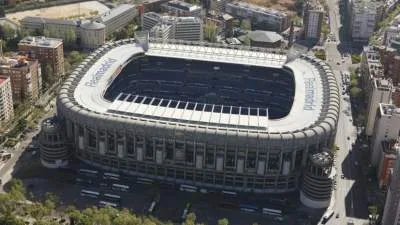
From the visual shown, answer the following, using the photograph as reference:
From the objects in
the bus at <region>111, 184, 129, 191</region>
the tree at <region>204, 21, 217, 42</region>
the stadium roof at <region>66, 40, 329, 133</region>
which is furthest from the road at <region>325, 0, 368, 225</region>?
the tree at <region>204, 21, 217, 42</region>

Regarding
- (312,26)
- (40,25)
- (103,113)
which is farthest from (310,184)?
(40,25)

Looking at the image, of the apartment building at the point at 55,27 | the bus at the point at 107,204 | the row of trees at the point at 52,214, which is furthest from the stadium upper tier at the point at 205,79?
the apartment building at the point at 55,27

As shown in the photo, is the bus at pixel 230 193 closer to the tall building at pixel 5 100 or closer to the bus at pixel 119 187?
the bus at pixel 119 187

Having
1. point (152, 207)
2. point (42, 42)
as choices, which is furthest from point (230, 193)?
point (42, 42)

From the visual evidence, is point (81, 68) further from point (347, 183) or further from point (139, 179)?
point (347, 183)

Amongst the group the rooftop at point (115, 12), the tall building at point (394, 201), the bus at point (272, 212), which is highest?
the rooftop at point (115, 12)

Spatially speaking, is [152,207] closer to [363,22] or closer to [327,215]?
[327,215]
